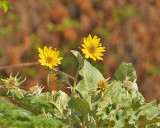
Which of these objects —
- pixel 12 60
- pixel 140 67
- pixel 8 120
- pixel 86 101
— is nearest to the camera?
pixel 8 120

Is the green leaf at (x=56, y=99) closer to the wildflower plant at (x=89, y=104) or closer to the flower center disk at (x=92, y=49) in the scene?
the wildflower plant at (x=89, y=104)

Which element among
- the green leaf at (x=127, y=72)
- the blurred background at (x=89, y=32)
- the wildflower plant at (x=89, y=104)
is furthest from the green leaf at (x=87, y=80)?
the blurred background at (x=89, y=32)

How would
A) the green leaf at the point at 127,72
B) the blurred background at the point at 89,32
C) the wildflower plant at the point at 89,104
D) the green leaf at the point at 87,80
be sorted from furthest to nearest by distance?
1. the blurred background at the point at 89,32
2. the green leaf at the point at 127,72
3. the green leaf at the point at 87,80
4. the wildflower plant at the point at 89,104

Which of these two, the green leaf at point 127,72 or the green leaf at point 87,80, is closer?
the green leaf at point 87,80

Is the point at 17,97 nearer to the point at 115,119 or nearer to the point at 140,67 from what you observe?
the point at 115,119

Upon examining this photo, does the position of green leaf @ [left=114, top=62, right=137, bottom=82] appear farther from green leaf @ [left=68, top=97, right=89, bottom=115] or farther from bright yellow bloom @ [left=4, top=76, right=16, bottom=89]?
bright yellow bloom @ [left=4, top=76, right=16, bottom=89]

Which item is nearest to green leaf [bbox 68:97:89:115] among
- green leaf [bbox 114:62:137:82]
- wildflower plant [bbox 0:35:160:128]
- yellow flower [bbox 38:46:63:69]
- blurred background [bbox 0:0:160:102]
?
wildflower plant [bbox 0:35:160:128]

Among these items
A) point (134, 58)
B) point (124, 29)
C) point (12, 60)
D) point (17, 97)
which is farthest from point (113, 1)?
point (17, 97)
